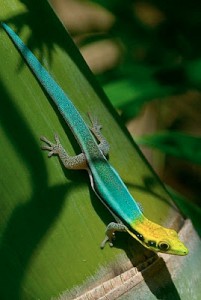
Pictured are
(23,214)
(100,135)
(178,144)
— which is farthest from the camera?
(178,144)

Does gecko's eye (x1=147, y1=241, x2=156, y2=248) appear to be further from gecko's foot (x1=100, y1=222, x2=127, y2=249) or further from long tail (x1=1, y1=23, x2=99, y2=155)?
long tail (x1=1, y1=23, x2=99, y2=155)

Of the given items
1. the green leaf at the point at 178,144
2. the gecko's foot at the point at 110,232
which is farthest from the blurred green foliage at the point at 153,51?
the gecko's foot at the point at 110,232

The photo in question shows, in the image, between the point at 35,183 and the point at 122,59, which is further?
the point at 122,59

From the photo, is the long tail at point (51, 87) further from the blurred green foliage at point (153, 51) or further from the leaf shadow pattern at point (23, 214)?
the blurred green foliage at point (153, 51)

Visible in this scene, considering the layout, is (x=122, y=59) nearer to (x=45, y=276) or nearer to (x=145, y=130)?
(x=145, y=130)

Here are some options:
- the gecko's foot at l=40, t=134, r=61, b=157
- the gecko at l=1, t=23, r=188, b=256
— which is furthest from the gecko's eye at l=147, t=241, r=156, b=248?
the gecko's foot at l=40, t=134, r=61, b=157

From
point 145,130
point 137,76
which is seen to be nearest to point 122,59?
point 137,76

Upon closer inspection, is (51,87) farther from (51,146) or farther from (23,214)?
(23,214)

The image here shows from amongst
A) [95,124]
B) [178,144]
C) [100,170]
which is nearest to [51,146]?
[95,124]
